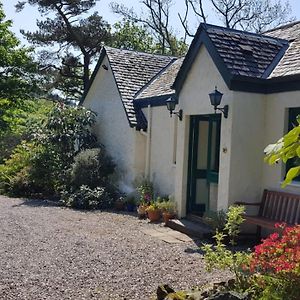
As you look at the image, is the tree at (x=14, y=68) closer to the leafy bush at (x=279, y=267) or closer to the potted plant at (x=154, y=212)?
the potted plant at (x=154, y=212)

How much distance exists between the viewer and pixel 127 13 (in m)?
36.2

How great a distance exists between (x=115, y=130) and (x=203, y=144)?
4920 mm

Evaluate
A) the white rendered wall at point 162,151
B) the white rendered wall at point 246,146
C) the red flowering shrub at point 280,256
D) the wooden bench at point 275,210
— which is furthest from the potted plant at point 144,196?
the red flowering shrub at point 280,256

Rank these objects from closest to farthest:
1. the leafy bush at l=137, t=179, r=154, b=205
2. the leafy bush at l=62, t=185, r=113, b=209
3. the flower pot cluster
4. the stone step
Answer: the stone step
the flower pot cluster
the leafy bush at l=137, t=179, r=154, b=205
the leafy bush at l=62, t=185, r=113, b=209

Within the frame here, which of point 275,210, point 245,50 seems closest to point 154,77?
point 245,50

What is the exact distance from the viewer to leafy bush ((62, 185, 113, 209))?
41.2 ft

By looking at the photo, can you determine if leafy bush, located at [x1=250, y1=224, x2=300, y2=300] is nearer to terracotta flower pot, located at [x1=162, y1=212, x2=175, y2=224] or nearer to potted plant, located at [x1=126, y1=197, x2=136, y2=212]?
terracotta flower pot, located at [x1=162, y1=212, x2=175, y2=224]

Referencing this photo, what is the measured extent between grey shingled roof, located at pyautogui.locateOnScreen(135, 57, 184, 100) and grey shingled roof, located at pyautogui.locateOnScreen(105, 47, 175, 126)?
35 centimetres

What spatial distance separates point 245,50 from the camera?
9156 millimetres

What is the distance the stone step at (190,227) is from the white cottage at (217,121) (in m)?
0.55

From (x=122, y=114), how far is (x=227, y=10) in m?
21.7

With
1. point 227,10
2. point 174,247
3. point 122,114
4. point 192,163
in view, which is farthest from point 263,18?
point 174,247

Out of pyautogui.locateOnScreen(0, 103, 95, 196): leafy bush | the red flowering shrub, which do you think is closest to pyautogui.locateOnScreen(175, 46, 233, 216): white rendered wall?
the red flowering shrub

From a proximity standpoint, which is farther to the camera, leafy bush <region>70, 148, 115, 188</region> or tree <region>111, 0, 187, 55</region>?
tree <region>111, 0, 187, 55</region>
